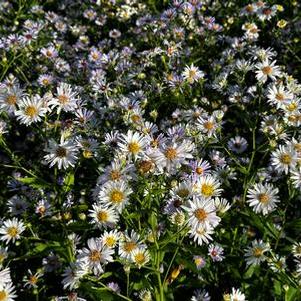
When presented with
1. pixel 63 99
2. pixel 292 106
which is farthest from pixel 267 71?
pixel 63 99

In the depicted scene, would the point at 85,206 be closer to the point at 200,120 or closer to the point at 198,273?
the point at 198,273

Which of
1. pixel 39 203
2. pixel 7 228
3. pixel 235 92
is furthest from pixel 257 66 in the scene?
pixel 7 228

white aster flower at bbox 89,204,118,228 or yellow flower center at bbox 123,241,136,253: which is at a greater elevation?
white aster flower at bbox 89,204,118,228

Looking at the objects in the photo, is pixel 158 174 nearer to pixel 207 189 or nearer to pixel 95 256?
pixel 207 189

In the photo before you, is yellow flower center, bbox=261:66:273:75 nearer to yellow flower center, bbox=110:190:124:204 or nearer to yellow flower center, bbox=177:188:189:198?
yellow flower center, bbox=177:188:189:198

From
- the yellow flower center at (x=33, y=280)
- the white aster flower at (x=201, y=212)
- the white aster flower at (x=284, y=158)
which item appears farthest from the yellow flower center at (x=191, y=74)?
the yellow flower center at (x=33, y=280)

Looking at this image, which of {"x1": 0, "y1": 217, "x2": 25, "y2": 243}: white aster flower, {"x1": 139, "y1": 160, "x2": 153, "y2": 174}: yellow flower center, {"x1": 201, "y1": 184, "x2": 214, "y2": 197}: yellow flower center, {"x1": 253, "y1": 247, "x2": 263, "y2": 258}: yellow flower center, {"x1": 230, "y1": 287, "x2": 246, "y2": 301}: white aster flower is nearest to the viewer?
{"x1": 139, "y1": 160, "x2": 153, "y2": 174}: yellow flower center

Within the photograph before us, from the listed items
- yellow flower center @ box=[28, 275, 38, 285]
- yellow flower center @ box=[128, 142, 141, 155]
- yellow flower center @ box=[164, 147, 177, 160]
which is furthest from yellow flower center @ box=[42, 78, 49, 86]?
yellow flower center @ box=[164, 147, 177, 160]
